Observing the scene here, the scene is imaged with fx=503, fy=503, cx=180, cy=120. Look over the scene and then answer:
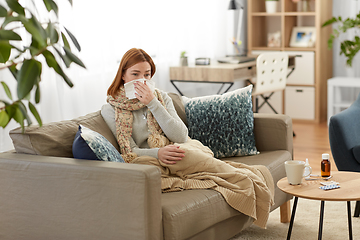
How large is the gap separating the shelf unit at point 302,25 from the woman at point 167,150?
3.43 metres

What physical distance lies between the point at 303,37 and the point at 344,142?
308cm

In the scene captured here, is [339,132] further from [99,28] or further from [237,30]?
[237,30]

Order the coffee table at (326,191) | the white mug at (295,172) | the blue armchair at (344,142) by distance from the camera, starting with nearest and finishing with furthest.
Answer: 1. the coffee table at (326,191)
2. the white mug at (295,172)
3. the blue armchair at (344,142)

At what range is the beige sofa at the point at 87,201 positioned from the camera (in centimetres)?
184

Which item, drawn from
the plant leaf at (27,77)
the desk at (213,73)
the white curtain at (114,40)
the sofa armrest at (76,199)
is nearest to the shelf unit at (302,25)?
the white curtain at (114,40)

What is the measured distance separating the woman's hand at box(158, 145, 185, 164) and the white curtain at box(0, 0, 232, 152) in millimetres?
1259

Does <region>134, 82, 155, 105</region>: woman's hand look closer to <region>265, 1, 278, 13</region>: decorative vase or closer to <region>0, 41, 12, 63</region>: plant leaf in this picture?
<region>0, 41, 12, 63</region>: plant leaf

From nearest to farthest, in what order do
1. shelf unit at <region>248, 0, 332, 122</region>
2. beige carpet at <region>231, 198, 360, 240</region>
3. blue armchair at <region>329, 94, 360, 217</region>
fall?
beige carpet at <region>231, 198, 360, 240</region> < blue armchair at <region>329, 94, 360, 217</region> < shelf unit at <region>248, 0, 332, 122</region>

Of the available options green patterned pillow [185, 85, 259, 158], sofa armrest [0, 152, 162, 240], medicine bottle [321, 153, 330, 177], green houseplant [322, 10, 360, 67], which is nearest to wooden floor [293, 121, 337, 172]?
green houseplant [322, 10, 360, 67]

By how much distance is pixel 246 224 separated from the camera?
2.34 meters

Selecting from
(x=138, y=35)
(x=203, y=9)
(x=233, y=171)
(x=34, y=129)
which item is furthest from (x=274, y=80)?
(x=34, y=129)

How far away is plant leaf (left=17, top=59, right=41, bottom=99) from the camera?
3.71ft

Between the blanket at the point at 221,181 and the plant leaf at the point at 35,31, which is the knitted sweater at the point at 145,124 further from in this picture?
the plant leaf at the point at 35,31

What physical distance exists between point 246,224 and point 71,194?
851mm
